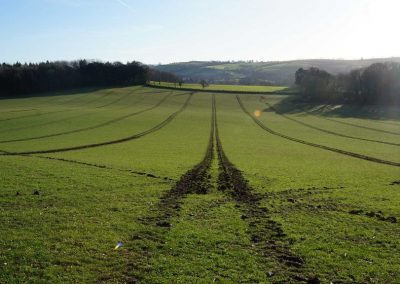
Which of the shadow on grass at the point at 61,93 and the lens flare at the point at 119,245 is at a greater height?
the shadow on grass at the point at 61,93

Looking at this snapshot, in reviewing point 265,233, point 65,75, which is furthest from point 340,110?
point 65,75

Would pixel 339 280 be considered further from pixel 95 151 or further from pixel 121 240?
pixel 95 151

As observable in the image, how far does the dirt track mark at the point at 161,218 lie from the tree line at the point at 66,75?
5197 inches

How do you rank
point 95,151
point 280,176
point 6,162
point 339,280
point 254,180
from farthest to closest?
point 95,151
point 6,162
point 280,176
point 254,180
point 339,280

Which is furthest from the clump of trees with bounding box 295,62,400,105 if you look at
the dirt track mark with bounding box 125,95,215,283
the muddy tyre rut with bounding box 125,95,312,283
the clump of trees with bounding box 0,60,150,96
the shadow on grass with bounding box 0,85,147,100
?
the muddy tyre rut with bounding box 125,95,312,283

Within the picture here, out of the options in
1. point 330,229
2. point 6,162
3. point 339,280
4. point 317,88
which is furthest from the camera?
point 317,88

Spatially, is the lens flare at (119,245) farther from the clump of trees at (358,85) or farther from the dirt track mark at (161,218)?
the clump of trees at (358,85)

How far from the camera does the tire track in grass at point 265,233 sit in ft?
51.8

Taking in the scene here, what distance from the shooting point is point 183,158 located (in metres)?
44.2

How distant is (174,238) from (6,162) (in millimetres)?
25033

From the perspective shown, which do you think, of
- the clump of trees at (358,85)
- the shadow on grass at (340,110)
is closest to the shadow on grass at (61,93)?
the shadow on grass at (340,110)

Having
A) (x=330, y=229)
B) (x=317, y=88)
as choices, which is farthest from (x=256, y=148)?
(x=317, y=88)

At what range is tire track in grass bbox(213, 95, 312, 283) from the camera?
51.8 ft

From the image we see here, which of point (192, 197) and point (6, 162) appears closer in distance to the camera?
point (192, 197)
